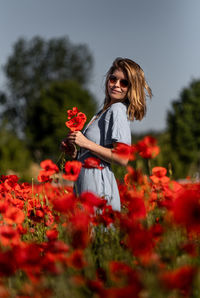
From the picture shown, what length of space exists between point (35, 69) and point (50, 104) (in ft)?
24.6

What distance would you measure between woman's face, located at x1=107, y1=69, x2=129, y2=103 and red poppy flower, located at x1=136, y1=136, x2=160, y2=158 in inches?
35.1

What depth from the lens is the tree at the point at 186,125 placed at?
72.0 feet

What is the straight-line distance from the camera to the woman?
226cm

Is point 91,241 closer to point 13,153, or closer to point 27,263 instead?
point 27,263

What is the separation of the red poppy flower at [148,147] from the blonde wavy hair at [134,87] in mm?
739

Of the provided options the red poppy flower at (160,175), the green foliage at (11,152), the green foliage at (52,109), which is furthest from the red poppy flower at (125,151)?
the green foliage at (52,109)

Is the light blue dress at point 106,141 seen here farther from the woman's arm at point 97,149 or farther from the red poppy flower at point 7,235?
the red poppy flower at point 7,235

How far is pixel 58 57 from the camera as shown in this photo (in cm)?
3456

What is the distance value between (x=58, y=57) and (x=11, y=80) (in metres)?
5.25

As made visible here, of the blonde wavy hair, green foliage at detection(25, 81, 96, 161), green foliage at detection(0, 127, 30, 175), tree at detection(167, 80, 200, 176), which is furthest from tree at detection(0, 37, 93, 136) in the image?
the blonde wavy hair

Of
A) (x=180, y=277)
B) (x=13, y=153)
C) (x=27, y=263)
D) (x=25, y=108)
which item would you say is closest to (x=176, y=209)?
(x=180, y=277)

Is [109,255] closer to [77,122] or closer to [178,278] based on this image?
[178,278]

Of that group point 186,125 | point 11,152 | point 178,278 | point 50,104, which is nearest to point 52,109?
point 50,104

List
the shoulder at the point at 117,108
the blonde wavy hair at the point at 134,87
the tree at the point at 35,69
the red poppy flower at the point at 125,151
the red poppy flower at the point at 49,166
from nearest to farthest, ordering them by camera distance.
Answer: the red poppy flower at the point at 125,151 → the red poppy flower at the point at 49,166 → the shoulder at the point at 117,108 → the blonde wavy hair at the point at 134,87 → the tree at the point at 35,69
